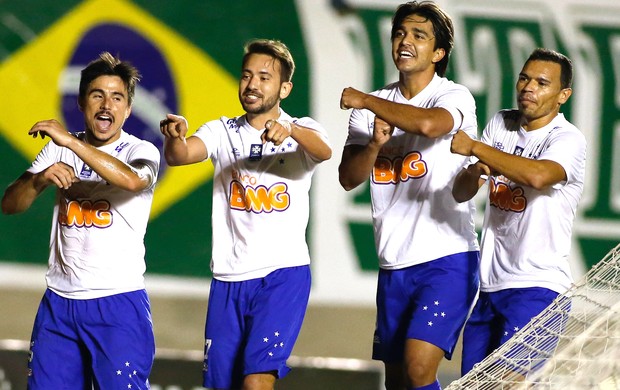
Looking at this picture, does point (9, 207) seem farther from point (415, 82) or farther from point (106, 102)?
point (415, 82)

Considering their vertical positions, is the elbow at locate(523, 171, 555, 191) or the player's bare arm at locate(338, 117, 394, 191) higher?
the player's bare arm at locate(338, 117, 394, 191)

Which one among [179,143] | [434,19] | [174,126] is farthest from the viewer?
[434,19]

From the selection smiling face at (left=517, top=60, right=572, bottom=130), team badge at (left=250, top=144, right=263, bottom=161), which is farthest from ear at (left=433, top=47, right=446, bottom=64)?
team badge at (left=250, top=144, right=263, bottom=161)

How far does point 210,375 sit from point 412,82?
157cm

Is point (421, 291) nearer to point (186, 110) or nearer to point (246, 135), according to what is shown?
point (246, 135)

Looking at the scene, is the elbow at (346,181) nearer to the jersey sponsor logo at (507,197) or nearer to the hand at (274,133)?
the hand at (274,133)

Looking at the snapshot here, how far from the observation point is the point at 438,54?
4.95 meters

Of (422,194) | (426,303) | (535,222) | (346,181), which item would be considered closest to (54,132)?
(346,181)

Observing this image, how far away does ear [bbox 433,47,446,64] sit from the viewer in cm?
494

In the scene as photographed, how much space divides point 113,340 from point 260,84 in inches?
49.6

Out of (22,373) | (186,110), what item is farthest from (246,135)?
(186,110)

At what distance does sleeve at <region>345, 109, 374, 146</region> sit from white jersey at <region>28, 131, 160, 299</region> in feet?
2.91

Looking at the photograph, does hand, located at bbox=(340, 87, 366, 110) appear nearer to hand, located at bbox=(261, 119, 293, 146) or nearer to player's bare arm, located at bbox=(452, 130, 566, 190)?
hand, located at bbox=(261, 119, 293, 146)

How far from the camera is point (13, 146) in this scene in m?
8.46
